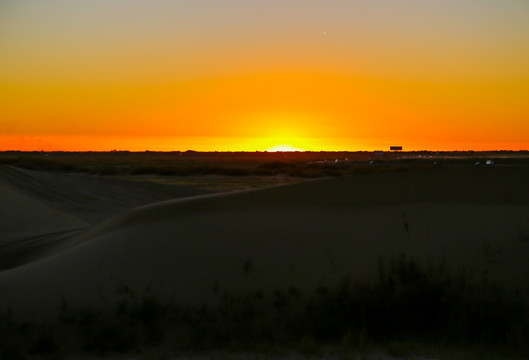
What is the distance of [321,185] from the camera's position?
54.9ft

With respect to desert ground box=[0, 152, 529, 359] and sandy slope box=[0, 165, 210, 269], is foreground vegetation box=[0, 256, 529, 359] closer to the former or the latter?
desert ground box=[0, 152, 529, 359]

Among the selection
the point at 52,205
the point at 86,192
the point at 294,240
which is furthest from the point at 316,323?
the point at 86,192

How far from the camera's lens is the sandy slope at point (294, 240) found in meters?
12.0

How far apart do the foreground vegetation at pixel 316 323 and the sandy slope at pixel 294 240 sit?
52 centimetres

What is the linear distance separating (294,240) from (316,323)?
3289 millimetres

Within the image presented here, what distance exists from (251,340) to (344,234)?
4.25 m

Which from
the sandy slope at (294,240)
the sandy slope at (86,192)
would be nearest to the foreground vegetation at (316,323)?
the sandy slope at (294,240)

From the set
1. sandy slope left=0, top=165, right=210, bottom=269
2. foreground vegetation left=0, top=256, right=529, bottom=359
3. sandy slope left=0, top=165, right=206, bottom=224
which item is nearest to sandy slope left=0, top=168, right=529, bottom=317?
foreground vegetation left=0, top=256, right=529, bottom=359

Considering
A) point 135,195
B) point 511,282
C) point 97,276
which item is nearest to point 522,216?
point 511,282

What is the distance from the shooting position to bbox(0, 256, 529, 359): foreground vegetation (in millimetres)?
10023

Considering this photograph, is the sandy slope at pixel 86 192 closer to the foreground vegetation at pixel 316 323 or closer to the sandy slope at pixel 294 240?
the sandy slope at pixel 294 240

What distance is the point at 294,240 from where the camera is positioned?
13789 millimetres

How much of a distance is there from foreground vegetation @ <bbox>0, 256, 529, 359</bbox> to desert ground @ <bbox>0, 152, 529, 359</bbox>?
26mm

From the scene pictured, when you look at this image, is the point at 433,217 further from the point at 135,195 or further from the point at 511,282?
the point at 135,195
